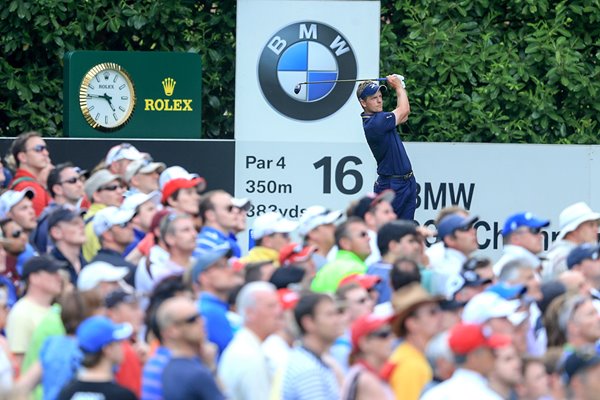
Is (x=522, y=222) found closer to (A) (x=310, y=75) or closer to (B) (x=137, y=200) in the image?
(B) (x=137, y=200)

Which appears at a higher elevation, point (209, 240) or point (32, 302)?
point (209, 240)

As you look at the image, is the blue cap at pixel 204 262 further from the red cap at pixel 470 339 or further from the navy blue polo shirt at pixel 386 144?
the navy blue polo shirt at pixel 386 144

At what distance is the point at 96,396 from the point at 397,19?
39.6ft

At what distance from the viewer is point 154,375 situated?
294 inches

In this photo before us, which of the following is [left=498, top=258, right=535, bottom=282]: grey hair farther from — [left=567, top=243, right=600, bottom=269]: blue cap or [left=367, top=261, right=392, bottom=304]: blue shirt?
[left=367, top=261, right=392, bottom=304]: blue shirt

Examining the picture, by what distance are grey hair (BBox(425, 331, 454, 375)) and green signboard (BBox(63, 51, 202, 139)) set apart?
26.5 ft

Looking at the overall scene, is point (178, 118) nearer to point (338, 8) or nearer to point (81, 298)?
point (338, 8)

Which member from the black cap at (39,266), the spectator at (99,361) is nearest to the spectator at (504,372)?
the spectator at (99,361)

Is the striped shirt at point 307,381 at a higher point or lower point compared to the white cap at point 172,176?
lower

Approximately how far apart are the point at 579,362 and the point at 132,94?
876 cm

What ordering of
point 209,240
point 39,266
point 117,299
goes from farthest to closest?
point 209,240 < point 39,266 < point 117,299

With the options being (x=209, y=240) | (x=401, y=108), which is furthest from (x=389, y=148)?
(x=209, y=240)

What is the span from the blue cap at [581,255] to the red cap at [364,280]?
165cm

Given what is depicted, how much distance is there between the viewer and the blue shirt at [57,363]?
7.83 meters
